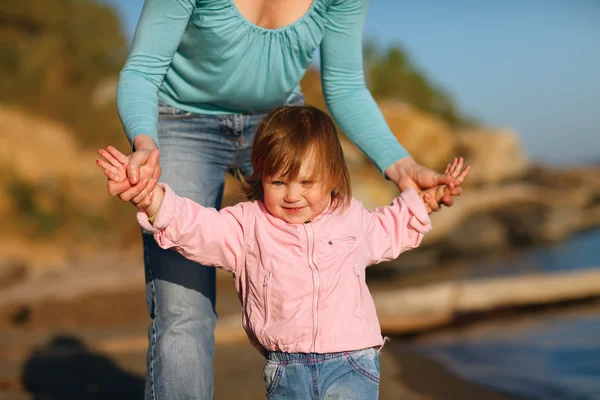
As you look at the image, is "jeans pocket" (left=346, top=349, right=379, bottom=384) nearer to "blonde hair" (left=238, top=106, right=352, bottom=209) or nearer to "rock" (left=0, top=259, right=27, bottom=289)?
"blonde hair" (left=238, top=106, right=352, bottom=209)

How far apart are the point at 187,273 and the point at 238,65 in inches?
27.9

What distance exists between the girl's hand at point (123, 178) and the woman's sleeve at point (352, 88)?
0.89m

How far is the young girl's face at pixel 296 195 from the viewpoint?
2018mm

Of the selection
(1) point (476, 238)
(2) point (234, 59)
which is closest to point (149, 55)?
(2) point (234, 59)

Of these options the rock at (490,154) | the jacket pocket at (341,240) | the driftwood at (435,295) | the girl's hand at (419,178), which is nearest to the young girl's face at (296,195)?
the jacket pocket at (341,240)

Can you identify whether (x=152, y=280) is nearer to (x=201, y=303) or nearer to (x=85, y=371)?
(x=201, y=303)

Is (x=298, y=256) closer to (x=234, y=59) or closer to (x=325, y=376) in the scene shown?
(x=325, y=376)

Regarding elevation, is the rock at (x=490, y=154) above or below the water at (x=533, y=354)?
above

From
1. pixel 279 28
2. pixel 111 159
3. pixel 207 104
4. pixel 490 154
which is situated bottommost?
pixel 490 154

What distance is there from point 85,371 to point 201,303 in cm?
225

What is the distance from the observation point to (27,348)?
15.0 feet

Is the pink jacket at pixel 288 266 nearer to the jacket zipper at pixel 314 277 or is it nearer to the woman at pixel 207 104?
the jacket zipper at pixel 314 277

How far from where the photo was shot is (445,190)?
7.23 ft

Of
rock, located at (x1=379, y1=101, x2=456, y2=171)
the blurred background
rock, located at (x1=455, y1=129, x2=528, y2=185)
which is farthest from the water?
rock, located at (x1=455, y1=129, x2=528, y2=185)
